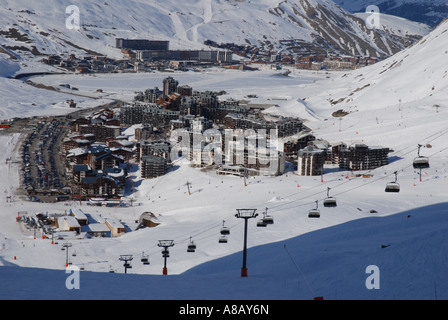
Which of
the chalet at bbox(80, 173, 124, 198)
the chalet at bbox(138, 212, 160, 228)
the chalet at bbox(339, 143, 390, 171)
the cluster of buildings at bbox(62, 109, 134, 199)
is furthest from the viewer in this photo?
the chalet at bbox(339, 143, 390, 171)

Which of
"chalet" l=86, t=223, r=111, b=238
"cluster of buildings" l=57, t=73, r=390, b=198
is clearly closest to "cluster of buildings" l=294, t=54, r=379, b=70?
"cluster of buildings" l=57, t=73, r=390, b=198

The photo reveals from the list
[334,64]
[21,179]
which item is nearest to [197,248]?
[21,179]

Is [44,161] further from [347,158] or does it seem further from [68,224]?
[347,158]

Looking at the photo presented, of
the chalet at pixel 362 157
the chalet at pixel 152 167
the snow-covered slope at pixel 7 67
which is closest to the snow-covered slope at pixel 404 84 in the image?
the chalet at pixel 362 157

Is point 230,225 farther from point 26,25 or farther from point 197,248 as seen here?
point 26,25

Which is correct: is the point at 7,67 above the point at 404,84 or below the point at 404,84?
above

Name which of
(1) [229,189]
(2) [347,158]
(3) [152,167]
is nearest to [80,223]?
(1) [229,189]

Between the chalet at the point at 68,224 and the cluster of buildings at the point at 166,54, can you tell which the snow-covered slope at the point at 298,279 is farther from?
the cluster of buildings at the point at 166,54

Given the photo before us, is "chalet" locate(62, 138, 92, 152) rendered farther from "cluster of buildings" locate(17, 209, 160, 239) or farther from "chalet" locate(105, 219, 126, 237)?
"chalet" locate(105, 219, 126, 237)
